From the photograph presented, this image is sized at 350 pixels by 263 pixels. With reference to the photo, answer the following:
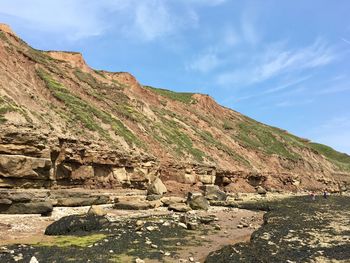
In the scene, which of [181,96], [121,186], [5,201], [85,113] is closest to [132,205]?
[121,186]

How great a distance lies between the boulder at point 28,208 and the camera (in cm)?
2564

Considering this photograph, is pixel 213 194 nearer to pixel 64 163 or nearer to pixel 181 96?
pixel 64 163

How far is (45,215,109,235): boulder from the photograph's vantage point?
21.6 meters

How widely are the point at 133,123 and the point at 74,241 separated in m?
44.6

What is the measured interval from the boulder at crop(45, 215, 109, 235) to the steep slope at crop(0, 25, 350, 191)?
1070 centimetres

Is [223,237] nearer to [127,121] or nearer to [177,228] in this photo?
[177,228]

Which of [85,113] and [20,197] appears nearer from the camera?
[20,197]

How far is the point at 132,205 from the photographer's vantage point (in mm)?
34156

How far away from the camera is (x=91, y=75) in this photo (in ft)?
257

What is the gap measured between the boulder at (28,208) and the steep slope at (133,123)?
18.7 ft

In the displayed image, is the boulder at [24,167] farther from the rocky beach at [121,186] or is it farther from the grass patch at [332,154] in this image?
Result: the grass patch at [332,154]

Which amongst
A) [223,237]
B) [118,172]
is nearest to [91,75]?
[118,172]

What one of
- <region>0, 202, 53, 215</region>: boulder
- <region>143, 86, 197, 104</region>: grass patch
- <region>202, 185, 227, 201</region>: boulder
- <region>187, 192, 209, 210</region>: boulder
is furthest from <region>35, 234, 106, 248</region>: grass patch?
<region>143, 86, 197, 104</region>: grass patch

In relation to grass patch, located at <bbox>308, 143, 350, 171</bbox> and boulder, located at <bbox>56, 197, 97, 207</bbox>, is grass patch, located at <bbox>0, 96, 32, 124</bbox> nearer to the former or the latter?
boulder, located at <bbox>56, 197, 97, 207</bbox>
